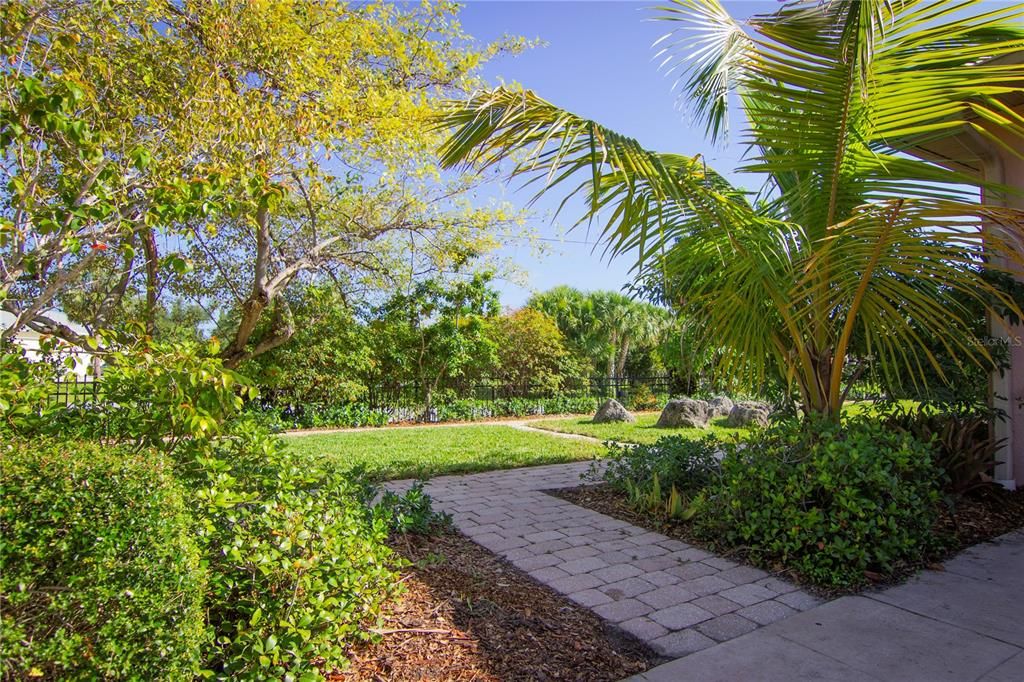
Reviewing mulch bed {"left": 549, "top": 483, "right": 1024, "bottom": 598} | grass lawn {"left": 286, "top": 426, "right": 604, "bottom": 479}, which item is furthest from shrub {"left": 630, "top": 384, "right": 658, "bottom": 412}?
mulch bed {"left": 549, "top": 483, "right": 1024, "bottom": 598}

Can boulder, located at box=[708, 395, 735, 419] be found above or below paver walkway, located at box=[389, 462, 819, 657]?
above

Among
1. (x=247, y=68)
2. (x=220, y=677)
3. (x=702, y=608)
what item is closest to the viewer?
(x=220, y=677)

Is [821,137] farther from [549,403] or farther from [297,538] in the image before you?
[549,403]

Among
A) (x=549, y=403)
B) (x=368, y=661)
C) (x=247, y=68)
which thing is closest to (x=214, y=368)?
(x=368, y=661)

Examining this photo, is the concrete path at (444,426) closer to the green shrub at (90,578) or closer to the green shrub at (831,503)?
the green shrub at (831,503)

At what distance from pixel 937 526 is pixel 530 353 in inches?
538

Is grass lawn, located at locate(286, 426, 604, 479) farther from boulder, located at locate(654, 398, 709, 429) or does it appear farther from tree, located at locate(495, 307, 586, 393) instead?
tree, located at locate(495, 307, 586, 393)

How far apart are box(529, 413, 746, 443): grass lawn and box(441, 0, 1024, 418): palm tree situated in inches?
250

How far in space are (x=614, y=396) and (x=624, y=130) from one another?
15264 millimetres

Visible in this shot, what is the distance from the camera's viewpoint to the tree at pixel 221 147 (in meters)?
2.81

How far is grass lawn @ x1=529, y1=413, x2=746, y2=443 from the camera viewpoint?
10.9 m

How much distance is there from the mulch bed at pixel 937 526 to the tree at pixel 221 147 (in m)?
3.59

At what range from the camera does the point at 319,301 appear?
1267cm

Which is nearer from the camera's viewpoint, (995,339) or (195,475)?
(195,475)
